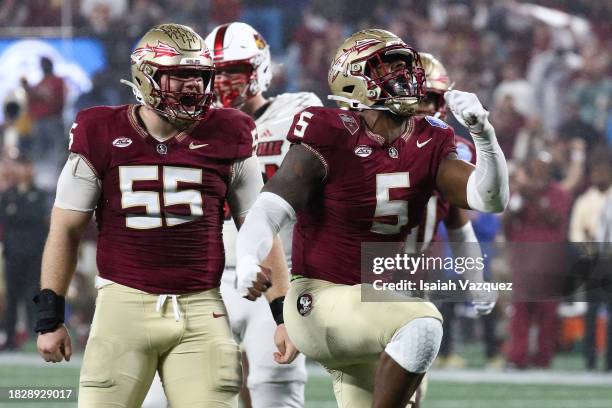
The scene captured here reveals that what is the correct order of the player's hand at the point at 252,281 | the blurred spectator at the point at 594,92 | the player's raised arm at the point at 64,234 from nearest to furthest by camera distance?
the player's hand at the point at 252,281 < the player's raised arm at the point at 64,234 < the blurred spectator at the point at 594,92

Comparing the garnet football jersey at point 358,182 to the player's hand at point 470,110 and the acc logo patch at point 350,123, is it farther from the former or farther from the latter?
the player's hand at point 470,110

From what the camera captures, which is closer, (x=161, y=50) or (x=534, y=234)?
(x=161, y=50)

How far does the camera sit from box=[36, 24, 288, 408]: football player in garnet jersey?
12.7 ft

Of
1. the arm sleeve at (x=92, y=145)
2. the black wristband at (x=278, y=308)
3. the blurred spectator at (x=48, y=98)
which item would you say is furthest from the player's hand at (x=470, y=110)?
the blurred spectator at (x=48, y=98)

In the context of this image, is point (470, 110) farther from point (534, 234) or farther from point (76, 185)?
point (534, 234)

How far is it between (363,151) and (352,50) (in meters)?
0.40

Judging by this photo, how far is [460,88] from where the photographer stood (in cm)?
1080

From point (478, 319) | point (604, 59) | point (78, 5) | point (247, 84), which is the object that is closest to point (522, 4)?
point (604, 59)

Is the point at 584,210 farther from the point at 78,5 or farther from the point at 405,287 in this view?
the point at 405,287

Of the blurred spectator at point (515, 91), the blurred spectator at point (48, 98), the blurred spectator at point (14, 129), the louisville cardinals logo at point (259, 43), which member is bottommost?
the blurred spectator at point (14, 129)

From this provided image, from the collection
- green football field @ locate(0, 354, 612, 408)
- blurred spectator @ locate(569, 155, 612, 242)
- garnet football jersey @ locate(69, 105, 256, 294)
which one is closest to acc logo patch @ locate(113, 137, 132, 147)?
garnet football jersey @ locate(69, 105, 256, 294)

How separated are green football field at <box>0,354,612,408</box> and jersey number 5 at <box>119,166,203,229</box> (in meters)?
3.80

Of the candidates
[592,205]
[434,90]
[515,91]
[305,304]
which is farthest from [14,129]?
[305,304]

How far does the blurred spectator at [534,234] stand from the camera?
32.0ft
